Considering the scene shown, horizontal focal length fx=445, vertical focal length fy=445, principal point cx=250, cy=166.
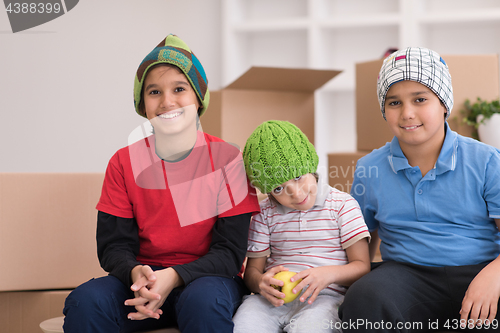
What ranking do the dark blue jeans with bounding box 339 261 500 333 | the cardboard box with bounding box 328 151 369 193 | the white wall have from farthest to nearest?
the white wall, the cardboard box with bounding box 328 151 369 193, the dark blue jeans with bounding box 339 261 500 333

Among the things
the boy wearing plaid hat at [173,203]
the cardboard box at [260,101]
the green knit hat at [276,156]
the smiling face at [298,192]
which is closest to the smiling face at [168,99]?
the boy wearing plaid hat at [173,203]

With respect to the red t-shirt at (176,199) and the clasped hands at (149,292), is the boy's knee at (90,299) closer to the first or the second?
the clasped hands at (149,292)

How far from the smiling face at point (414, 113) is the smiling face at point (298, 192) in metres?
0.23

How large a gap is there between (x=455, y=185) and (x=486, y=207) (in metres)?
0.08

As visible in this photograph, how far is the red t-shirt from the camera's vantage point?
100 cm

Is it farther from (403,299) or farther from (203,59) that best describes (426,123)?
(203,59)

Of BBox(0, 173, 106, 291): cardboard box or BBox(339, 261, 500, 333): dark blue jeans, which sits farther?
BBox(0, 173, 106, 291): cardboard box

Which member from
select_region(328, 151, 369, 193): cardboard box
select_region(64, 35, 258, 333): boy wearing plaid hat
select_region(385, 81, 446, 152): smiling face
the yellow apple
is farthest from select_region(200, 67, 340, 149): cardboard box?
the yellow apple

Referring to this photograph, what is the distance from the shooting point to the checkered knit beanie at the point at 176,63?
101cm

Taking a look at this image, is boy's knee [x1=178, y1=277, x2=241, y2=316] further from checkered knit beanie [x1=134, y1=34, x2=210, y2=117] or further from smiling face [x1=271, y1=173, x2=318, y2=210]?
checkered knit beanie [x1=134, y1=34, x2=210, y2=117]

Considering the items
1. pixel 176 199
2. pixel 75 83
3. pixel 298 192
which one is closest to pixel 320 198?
pixel 298 192

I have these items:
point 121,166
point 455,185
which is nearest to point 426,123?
point 455,185

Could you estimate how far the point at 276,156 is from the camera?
0.95 meters

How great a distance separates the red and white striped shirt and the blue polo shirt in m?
0.09
